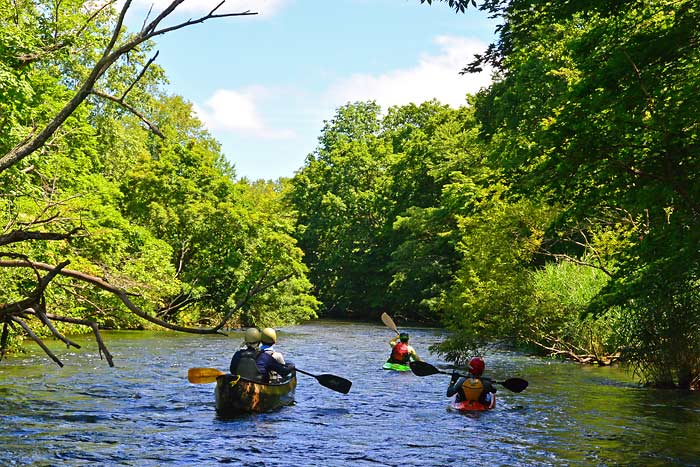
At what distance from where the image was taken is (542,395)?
19438 millimetres

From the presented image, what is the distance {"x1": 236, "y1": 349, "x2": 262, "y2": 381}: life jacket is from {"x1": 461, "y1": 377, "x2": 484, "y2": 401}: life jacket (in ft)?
14.2

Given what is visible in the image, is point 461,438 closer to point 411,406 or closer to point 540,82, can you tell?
point 411,406

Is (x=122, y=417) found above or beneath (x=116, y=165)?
beneath

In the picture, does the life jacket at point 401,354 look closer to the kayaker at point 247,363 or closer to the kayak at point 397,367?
the kayak at point 397,367

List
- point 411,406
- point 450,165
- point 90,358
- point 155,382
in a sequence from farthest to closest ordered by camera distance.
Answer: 1. point 450,165
2. point 90,358
3. point 155,382
4. point 411,406

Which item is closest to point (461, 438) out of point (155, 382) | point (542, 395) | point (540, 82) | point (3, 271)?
point (542, 395)

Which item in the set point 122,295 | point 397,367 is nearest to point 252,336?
point 397,367

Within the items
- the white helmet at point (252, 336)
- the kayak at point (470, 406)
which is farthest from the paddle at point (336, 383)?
the kayak at point (470, 406)

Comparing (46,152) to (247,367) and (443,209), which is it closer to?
(247,367)

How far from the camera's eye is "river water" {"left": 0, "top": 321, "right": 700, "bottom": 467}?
12.2 m

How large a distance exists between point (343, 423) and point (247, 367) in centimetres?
229

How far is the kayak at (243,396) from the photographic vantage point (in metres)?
15.6

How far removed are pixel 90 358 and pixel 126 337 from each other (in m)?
8.88

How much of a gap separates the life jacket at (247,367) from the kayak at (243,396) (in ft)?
1.15
